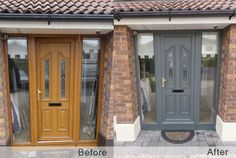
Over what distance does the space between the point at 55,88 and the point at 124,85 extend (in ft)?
4.91

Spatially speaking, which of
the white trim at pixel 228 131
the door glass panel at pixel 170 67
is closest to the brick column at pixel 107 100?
the door glass panel at pixel 170 67

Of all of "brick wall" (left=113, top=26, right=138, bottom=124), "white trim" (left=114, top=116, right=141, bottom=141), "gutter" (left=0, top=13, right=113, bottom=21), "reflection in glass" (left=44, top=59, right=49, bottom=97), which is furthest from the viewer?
"white trim" (left=114, top=116, right=141, bottom=141)

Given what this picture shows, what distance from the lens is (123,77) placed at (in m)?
5.77

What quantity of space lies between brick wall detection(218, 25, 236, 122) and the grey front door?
697 mm

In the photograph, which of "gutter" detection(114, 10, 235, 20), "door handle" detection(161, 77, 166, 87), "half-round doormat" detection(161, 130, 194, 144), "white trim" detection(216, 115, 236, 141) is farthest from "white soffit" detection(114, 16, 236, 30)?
"half-round doormat" detection(161, 130, 194, 144)

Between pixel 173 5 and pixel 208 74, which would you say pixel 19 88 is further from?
pixel 208 74

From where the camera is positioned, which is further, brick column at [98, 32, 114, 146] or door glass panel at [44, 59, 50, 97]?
door glass panel at [44, 59, 50, 97]

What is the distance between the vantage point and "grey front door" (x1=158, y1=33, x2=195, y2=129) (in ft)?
20.3

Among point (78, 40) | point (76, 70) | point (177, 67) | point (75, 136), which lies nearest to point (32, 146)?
point (75, 136)

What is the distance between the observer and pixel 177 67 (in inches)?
245

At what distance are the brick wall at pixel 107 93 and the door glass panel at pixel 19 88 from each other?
5.49ft

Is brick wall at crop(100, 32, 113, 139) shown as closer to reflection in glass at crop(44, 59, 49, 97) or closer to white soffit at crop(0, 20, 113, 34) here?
white soffit at crop(0, 20, 113, 34)

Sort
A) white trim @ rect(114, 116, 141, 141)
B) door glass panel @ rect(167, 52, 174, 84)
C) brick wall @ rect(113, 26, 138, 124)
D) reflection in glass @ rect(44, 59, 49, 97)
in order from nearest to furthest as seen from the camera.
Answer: brick wall @ rect(113, 26, 138, 124) → reflection in glass @ rect(44, 59, 49, 97) → white trim @ rect(114, 116, 141, 141) → door glass panel @ rect(167, 52, 174, 84)

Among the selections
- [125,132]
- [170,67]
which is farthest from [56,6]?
[125,132]
